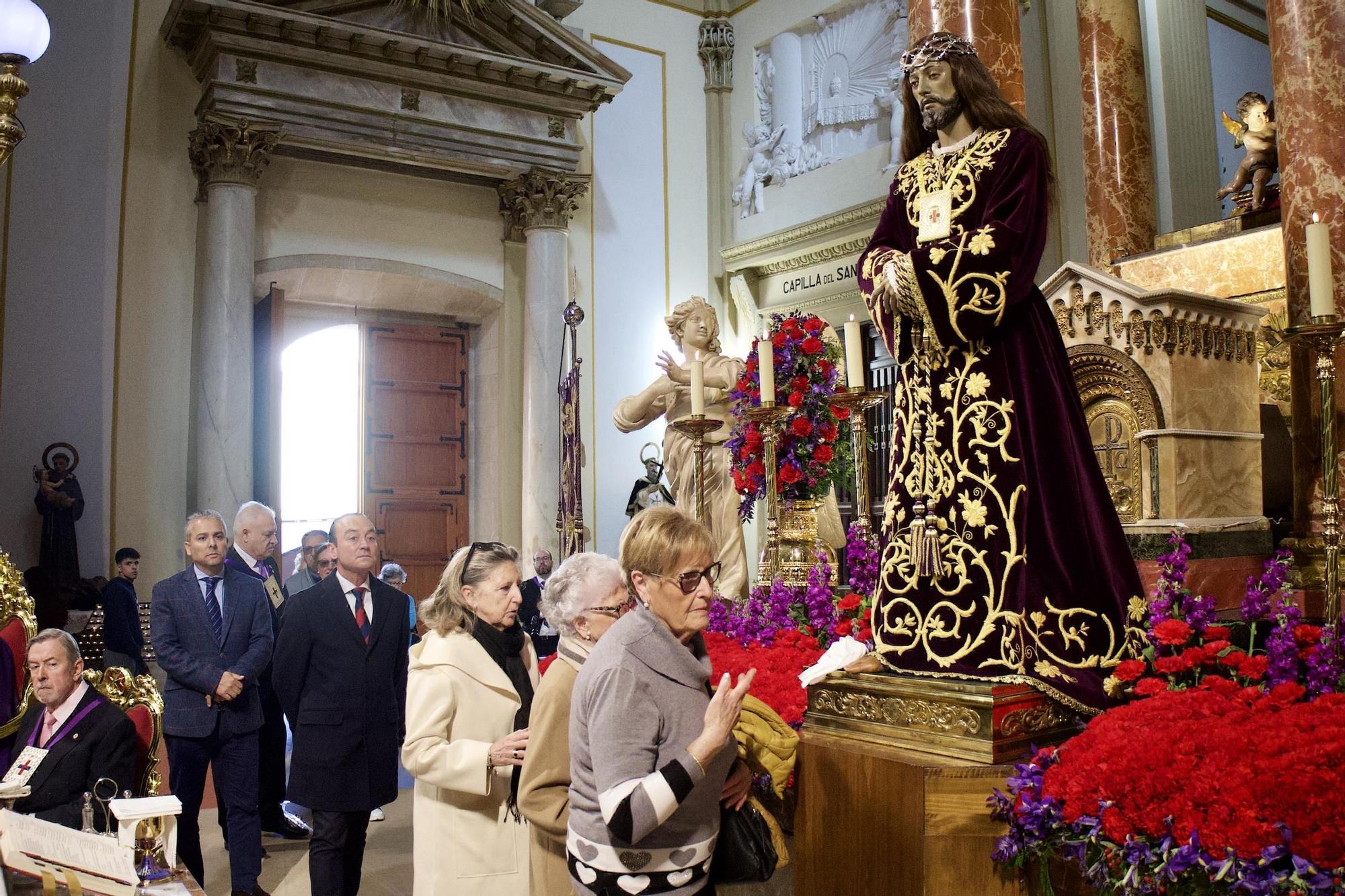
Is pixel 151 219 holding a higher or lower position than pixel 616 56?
lower

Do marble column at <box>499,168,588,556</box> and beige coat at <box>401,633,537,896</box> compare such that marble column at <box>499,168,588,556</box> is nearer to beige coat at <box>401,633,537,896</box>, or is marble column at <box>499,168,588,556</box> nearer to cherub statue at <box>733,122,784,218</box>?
cherub statue at <box>733,122,784,218</box>

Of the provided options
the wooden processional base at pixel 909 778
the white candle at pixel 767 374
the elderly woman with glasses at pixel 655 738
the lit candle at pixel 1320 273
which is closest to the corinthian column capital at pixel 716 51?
the white candle at pixel 767 374

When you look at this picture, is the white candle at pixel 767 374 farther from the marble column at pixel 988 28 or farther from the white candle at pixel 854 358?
the marble column at pixel 988 28

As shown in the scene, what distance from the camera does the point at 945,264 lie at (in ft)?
9.20

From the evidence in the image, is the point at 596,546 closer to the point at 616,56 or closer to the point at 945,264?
the point at 616,56

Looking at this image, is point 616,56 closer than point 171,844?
No

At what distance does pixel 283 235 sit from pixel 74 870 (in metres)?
9.60

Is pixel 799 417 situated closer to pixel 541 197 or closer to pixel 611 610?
pixel 611 610

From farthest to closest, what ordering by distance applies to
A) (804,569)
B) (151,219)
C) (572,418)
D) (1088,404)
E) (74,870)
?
(151,219) < (572,418) < (1088,404) < (804,569) < (74,870)

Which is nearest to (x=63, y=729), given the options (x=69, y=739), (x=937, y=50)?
(x=69, y=739)

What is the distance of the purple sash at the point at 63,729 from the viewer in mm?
3338

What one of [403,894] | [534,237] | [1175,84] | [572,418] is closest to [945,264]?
[403,894]

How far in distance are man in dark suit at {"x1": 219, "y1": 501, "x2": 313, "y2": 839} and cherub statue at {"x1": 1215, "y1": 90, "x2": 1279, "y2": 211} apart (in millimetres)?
6157

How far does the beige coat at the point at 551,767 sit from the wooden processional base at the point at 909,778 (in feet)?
2.13
